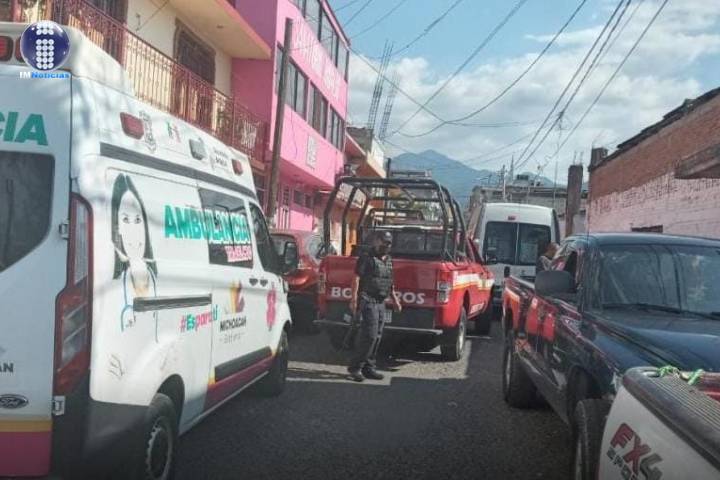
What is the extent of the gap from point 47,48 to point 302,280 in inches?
286

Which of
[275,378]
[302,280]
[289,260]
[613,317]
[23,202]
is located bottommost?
[275,378]

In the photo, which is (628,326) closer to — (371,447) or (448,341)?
(371,447)

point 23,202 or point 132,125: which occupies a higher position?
point 132,125

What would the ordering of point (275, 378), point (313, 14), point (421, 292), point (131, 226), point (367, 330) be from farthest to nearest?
point (313, 14) < point (421, 292) < point (367, 330) < point (275, 378) < point (131, 226)

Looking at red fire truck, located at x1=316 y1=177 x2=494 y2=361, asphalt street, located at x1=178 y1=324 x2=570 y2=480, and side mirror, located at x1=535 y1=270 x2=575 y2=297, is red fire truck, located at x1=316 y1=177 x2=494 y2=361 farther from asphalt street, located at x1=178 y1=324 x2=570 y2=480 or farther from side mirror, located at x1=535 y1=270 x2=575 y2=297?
side mirror, located at x1=535 y1=270 x2=575 y2=297

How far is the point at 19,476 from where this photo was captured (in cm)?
322

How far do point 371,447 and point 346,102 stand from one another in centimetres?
2370

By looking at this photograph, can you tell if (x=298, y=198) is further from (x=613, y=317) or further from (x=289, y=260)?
(x=613, y=317)

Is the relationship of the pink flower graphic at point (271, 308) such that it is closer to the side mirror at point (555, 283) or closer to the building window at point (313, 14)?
the side mirror at point (555, 283)

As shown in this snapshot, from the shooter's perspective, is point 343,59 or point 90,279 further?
point 343,59

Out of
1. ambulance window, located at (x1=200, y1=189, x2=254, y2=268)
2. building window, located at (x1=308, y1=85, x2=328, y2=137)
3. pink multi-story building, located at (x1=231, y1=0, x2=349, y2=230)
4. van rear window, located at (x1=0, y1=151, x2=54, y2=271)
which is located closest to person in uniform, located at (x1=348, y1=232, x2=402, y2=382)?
ambulance window, located at (x1=200, y1=189, x2=254, y2=268)

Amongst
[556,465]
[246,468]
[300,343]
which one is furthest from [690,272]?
[300,343]

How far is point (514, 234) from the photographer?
15180mm

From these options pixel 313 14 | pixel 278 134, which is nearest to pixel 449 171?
pixel 313 14
